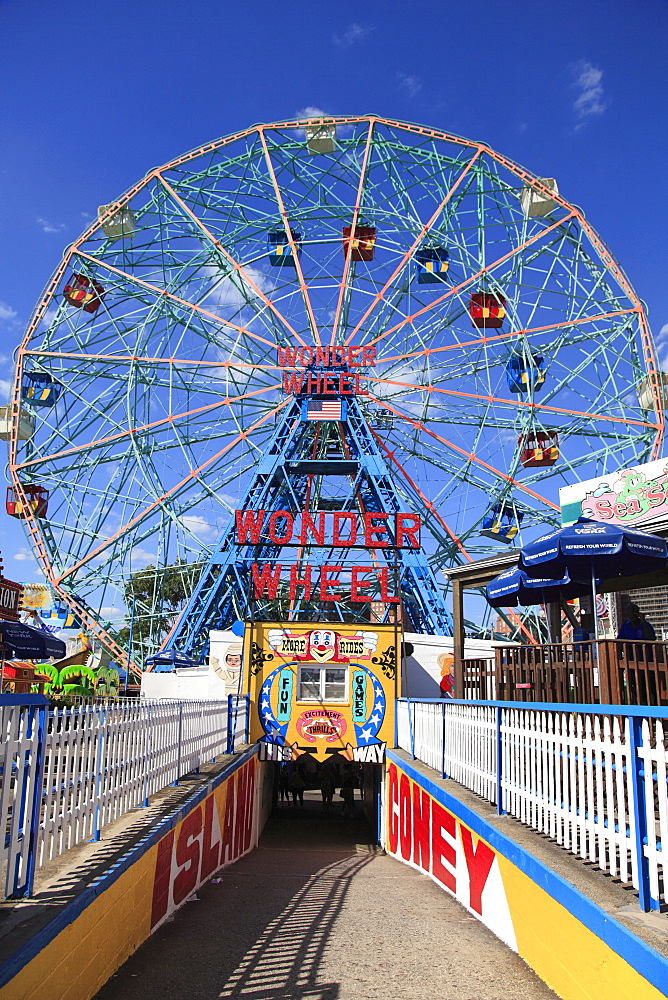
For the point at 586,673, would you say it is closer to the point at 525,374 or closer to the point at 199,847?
the point at 199,847

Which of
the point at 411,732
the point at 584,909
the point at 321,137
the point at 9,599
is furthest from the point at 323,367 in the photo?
the point at 584,909

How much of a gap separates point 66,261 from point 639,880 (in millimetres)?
28227

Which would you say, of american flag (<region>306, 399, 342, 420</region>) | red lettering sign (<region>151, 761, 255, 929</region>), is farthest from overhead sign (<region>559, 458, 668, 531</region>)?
american flag (<region>306, 399, 342, 420</region>)

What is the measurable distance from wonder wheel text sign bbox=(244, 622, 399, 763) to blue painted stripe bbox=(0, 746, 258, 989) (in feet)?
27.1

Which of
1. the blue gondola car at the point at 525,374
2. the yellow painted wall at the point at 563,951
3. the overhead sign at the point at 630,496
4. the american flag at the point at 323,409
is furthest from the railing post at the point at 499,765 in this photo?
the blue gondola car at the point at 525,374

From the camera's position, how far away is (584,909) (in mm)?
3301

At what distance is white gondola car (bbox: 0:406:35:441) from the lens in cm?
2580

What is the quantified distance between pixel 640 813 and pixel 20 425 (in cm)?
2589

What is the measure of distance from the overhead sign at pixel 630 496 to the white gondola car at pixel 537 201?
47.0ft

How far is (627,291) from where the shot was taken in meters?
25.1

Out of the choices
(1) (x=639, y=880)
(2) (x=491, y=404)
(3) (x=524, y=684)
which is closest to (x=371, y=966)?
(1) (x=639, y=880)

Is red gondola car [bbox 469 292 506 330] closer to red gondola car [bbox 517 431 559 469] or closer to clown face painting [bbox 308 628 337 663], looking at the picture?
red gondola car [bbox 517 431 559 469]

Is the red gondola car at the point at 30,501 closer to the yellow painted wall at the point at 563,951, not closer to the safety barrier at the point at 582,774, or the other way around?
the safety barrier at the point at 582,774

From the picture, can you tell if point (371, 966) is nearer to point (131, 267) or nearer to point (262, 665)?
point (262, 665)
